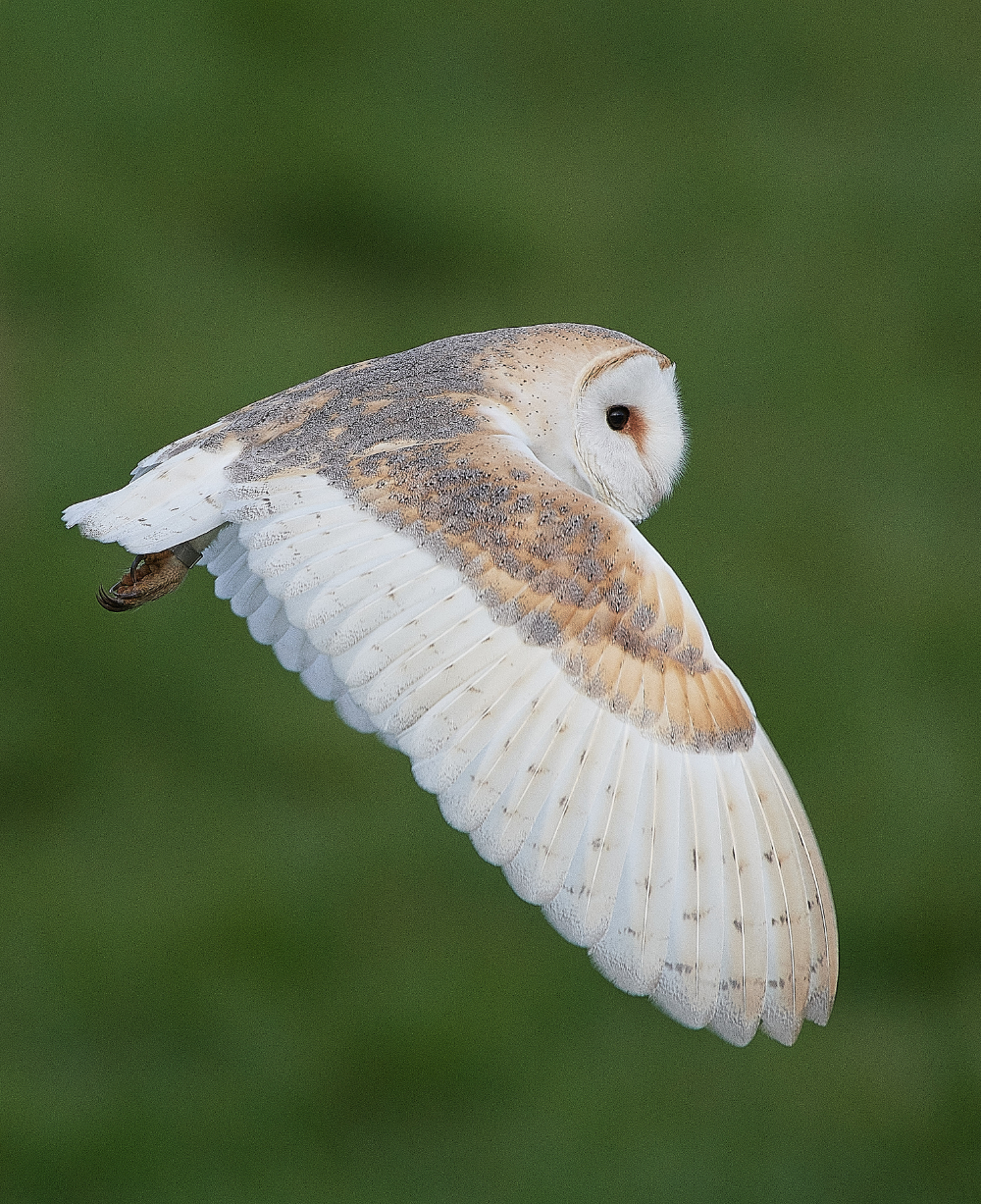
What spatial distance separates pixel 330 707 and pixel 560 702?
297cm

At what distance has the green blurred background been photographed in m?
4.50

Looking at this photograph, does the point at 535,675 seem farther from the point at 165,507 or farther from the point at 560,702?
the point at 165,507

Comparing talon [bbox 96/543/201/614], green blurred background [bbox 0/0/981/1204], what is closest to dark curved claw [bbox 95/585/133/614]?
talon [bbox 96/543/201/614]

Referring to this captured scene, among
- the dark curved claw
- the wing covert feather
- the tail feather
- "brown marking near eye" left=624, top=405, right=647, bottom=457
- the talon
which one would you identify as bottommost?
the wing covert feather

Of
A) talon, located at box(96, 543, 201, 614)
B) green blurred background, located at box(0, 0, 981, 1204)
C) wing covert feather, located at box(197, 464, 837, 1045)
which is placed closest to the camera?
wing covert feather, located at box(197, 464, 837, 1045)

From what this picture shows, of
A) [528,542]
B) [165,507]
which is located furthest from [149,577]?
[528,542]

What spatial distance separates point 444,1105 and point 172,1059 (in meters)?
0.67

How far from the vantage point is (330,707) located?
15.8 feet

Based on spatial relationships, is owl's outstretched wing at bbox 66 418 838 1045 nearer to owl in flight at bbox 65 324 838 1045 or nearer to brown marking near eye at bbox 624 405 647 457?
owl in flight at bbox 65 324 838 1045

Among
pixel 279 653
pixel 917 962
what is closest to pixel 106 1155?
pixel 917 962

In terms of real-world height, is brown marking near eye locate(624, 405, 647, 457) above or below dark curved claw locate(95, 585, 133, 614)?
above

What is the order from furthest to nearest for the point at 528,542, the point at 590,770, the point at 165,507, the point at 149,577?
the point at 149,577, the point at 165,507, the point at 528,542, the point at 590,770

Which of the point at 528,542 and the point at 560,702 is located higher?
the point at 528,542

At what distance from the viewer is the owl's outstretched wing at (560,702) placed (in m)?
1.82
